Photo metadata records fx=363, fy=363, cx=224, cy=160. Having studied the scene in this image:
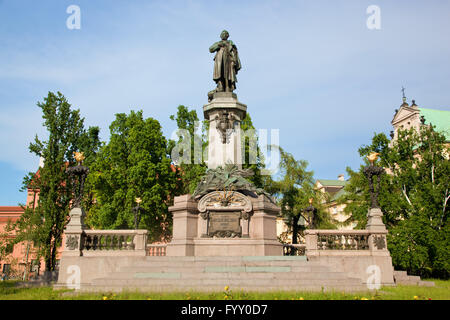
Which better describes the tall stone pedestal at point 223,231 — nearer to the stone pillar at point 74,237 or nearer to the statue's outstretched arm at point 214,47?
the stone pillar at point 74,237

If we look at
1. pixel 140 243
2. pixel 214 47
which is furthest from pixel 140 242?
pixel 214 47

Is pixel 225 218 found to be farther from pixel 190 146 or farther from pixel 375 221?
pixel 190 146

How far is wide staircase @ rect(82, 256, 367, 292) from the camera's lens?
37.1 feet

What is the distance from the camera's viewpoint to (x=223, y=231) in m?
15.8

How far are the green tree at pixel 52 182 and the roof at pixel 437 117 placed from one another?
1615 inches

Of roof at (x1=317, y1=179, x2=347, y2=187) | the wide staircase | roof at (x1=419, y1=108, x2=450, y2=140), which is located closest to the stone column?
the wide staircase

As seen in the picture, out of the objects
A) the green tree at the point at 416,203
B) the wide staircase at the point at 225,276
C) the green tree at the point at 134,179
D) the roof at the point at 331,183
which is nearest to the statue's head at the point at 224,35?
the wide staircase at the point at 225,276

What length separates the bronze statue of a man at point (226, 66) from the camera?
18.9m

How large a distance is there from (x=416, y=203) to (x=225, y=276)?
23074mm

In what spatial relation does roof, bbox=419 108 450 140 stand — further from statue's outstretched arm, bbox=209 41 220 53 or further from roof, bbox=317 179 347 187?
statue's outstretched arm, bbox=209 41 220 53

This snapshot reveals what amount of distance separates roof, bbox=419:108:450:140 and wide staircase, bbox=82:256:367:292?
133 feet

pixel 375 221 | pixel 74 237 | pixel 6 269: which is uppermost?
pixel 375 221
